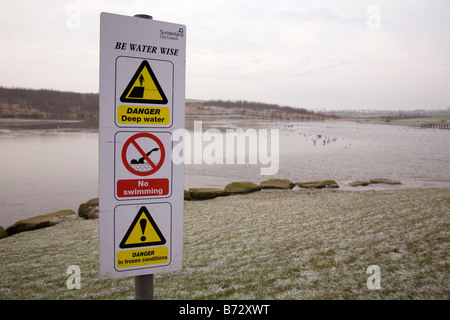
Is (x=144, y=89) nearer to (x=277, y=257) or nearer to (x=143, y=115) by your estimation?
Answer: (x=143, y=115)

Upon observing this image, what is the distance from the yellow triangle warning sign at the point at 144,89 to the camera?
263 centimetres

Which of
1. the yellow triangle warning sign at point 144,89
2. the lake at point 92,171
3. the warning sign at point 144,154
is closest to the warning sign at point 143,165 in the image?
the warning sign at point 144,154

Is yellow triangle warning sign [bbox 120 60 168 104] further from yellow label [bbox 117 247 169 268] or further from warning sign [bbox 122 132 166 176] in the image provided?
yellow label [bbox 117 247 169 268]

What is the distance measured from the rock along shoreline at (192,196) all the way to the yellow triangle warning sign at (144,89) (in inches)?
570

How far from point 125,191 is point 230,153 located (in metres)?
40.6

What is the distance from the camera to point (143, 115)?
268cm

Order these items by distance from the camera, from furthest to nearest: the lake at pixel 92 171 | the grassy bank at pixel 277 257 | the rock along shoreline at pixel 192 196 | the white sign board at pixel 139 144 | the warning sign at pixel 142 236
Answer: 1. the lake at pixel 92 171
2. the rock along shoreline at pixel 192 196
3. the grassy bank at pixel 277 257
4. the warning sign at pixel 142 236
5. the white sign board at pixel 139 144

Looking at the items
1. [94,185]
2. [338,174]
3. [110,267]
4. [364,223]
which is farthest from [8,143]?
[110,267]

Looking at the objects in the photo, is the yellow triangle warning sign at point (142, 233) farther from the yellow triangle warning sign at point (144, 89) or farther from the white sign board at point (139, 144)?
the yellow triangle warning sign at point (144, 89)

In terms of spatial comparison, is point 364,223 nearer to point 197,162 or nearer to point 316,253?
point 316,253

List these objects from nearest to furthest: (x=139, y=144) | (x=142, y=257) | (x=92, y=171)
Answer: 1. (x=139, y=144)
2. (x=142, y=257)
3. (x=92, y=171)

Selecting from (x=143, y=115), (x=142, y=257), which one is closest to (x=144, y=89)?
(x=143, y=115)

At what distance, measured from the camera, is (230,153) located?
43219mm

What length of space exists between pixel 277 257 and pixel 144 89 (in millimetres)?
6552
